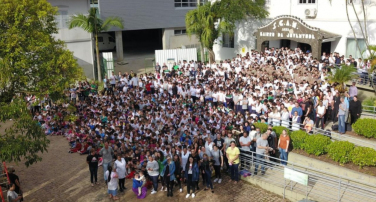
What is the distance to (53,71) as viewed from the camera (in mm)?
10711

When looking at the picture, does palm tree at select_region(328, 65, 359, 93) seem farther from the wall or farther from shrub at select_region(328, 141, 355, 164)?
the wall

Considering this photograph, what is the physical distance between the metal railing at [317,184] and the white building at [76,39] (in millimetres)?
18212

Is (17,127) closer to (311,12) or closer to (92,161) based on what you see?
(92,161)

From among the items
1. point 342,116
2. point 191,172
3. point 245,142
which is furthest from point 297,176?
point 342,116

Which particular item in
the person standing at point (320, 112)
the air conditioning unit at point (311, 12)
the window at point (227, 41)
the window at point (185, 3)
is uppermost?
the window at point (185, 3)

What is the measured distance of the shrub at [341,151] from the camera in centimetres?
1157

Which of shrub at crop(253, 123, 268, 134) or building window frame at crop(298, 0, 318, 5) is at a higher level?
building window frame at crop(298, 0, 318, 5)

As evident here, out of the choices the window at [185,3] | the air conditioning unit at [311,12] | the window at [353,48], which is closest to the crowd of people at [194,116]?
the window at [353,48]

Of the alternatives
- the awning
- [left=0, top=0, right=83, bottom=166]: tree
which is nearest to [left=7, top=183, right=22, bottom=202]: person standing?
[left=0, top=0, right=83, bottom=166]: tree

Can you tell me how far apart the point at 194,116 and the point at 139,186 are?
17.0ft

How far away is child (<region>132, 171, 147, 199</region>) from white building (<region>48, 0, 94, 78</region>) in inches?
683

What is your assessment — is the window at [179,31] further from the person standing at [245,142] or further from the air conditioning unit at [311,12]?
the person standing at [245,142]

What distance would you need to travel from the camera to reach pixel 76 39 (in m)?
26.7

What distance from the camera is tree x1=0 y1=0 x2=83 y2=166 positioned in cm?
909
